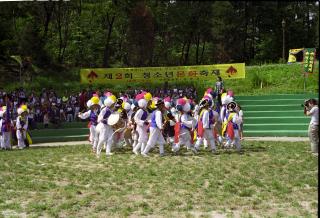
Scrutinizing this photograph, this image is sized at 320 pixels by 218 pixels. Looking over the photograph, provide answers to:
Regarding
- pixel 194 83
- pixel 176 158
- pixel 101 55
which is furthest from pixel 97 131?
pixel 101 55

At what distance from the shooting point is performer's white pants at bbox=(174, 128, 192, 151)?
1440 cm

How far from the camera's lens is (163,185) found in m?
9.34

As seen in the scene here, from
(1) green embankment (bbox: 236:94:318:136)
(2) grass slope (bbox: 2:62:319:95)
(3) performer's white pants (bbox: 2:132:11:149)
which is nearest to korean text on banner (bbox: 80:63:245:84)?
(2) grass slope (bbox: 2:62:319:95)

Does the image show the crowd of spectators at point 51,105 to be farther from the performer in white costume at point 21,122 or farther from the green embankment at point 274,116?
the performer in white costume at point 21,122

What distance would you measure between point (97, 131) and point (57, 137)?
22.1 ft

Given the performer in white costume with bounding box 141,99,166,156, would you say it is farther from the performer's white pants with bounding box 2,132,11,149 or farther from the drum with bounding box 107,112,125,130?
the performer's white pants with bounding box 2,132,11,149

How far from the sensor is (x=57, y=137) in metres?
21.1

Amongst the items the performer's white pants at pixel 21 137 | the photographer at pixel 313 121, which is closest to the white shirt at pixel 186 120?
the photographer at pixel 313 121

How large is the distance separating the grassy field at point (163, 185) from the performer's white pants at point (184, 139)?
51 centimetres

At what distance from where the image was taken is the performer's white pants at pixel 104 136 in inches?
569

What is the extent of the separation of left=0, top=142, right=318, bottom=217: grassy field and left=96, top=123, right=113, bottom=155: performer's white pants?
1.99ft

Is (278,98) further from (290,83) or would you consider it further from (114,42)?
(114,42)

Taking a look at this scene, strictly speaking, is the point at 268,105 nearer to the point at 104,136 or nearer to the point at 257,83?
the point at 257,83

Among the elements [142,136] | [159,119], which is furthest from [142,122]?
[159,119]
